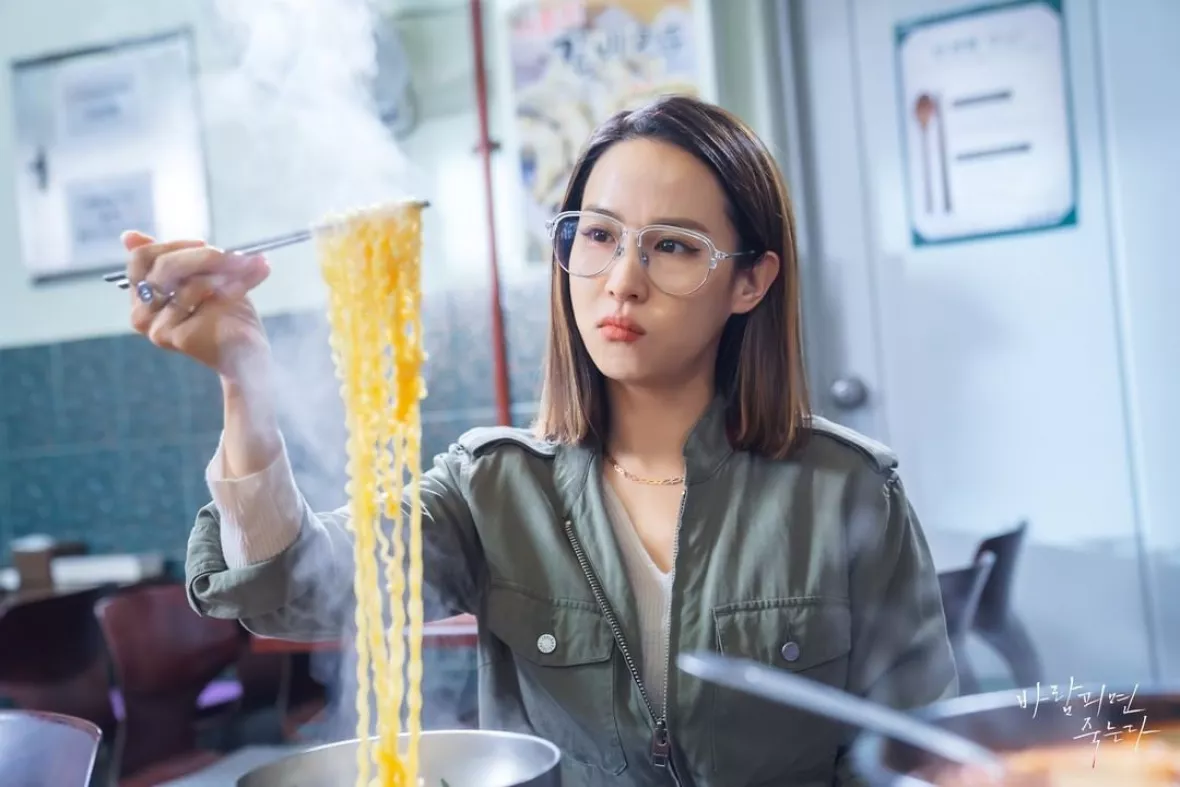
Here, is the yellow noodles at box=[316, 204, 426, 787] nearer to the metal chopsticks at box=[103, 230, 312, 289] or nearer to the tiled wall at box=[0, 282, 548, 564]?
the metal chopsticks at box=[103, 230, 312, 289]

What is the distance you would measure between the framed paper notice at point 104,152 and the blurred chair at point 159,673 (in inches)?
58.2

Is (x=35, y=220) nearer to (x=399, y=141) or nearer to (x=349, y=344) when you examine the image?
(x=399, y=141)

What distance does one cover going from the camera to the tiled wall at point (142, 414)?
335cm

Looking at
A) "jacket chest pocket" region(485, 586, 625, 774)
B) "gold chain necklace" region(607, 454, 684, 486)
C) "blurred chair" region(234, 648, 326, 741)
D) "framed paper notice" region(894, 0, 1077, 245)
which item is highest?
"framed paper notice" region(894, 0, 1077, 245)

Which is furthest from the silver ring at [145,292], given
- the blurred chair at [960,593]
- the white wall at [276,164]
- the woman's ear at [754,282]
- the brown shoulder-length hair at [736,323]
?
the white wall at [276,164]

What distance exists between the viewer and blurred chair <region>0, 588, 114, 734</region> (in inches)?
109

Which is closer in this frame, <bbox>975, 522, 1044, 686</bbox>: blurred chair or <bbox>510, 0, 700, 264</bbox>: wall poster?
<bbox>975, 522, 1044, 686</bbox>: blurred chair

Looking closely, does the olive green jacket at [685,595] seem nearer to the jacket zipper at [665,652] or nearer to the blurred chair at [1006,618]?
the jacket zipper at [665,652]

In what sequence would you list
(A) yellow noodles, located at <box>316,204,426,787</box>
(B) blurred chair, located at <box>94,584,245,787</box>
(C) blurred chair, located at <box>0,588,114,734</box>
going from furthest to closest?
(C) blurred chair, located at <box>0,588,114,734</box> → (B) blurred chair, located at <box>94,584,245,787</box> → (A) yellow noodles, located at <box>316,204,426,787</box>

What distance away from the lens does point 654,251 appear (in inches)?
57.8

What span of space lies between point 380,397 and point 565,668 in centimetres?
49

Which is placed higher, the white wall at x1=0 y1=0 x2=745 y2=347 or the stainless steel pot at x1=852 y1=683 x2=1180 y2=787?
the white wall at x1=0 y1=0 x2=745 y2=347

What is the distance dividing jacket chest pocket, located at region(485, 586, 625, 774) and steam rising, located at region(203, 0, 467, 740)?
0.73 feet

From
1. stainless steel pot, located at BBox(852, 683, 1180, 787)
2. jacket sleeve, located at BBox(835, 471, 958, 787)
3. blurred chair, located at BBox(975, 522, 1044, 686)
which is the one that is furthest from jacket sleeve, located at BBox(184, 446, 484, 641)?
blurred chair, located at BBox(975, 522, 1044, 686)
